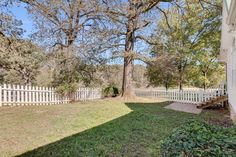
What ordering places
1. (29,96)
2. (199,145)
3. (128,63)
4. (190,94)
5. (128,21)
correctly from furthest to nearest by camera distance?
1. (128,63)
2. (190,94)
3. (128,21)
4. (29,96)
5. (199,145)

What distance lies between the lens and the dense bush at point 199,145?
114 inches

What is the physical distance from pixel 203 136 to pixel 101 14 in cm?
1382

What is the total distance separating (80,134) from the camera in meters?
7.18

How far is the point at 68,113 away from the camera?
10586 mm

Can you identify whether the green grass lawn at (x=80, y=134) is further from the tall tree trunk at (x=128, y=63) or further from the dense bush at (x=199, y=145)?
the tall tree trunk at (x=128, y=63)

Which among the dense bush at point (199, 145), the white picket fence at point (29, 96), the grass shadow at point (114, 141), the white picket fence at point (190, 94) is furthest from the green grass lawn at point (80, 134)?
the white picket fence at point (190, 94)

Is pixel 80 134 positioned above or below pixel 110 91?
below

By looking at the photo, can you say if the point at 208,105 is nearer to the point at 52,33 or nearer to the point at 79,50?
the point at 79,50

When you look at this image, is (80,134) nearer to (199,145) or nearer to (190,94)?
(199,145)

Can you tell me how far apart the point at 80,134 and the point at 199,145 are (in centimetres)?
458

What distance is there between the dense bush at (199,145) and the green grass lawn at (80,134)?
2135mm

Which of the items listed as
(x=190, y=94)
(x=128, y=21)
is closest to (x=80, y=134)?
(x=128, y=21)

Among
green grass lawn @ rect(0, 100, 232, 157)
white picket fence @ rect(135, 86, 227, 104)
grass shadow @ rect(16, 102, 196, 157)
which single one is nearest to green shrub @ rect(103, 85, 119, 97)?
white picket fence @ rect(135, 86, 227, 104)

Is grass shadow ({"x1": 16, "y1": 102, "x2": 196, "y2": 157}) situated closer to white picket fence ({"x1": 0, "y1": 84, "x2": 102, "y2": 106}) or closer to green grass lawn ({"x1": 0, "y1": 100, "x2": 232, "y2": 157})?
green grass lawn ({"x1": 0, "y1": 100, "x2": 232, "y2": 157})
